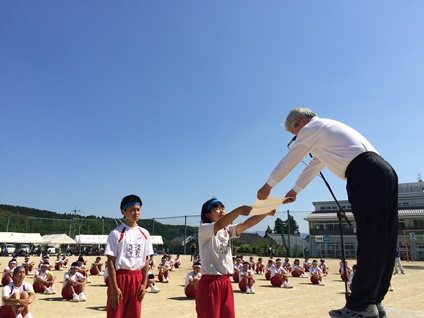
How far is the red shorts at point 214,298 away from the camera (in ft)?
10.9

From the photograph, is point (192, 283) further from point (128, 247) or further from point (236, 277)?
point (128, 247)

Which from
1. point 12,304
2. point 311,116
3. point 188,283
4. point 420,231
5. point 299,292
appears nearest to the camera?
point 311,116

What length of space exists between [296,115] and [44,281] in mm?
12207

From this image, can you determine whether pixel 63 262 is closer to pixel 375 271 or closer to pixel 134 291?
pixel 134 291

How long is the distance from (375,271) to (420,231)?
43.4 metres

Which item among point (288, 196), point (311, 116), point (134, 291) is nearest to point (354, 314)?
point (288, 196)

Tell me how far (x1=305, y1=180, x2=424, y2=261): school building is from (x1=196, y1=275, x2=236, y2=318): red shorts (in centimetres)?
2890

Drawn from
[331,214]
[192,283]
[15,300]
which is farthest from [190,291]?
[331,214]

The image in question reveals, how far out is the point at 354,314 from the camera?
227cm

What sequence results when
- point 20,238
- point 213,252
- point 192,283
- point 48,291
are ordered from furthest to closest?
1. point 20,238
2. point 48,291
3. point 192,283
4. point 213,252

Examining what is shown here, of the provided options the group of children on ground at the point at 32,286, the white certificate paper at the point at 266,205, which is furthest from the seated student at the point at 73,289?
the white certificate paper at the point at 266,205

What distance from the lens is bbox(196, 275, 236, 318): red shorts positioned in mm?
3326

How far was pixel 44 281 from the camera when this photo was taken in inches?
476

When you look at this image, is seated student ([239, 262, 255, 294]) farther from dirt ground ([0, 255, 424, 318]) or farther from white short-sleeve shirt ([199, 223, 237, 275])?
white short-sleeve shirt ([199, 223, 237, 275])
